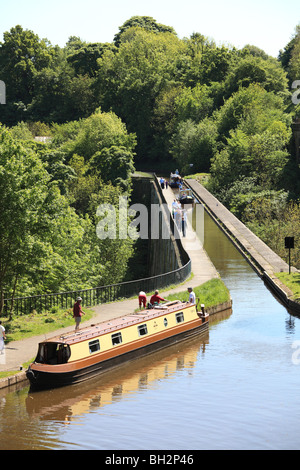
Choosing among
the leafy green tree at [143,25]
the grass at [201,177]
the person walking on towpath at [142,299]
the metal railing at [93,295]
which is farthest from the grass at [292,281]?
the leafy green tree at [143,25]

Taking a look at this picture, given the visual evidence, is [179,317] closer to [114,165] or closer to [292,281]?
[292,281]

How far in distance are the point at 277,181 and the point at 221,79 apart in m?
37.1

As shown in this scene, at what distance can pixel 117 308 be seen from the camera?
29094 mm

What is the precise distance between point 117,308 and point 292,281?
10482mm

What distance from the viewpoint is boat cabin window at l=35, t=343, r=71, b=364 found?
810 inches

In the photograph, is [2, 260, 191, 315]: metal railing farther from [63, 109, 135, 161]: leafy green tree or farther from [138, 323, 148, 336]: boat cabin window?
[63, 109, 135, 161]: leafy green tree

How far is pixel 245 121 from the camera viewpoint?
77250mm

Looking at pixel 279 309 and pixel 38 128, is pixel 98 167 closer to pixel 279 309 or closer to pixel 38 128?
pixel 38 128

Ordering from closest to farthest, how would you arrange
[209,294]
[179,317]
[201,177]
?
[179,317], [209,294], [201,177]

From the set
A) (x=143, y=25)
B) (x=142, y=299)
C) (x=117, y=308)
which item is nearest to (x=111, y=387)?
(x=142, y=299)

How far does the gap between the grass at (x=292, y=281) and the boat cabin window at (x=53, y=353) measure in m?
14.0

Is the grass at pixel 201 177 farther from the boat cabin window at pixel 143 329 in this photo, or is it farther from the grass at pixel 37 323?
the boat cabin window at pixel 143 329

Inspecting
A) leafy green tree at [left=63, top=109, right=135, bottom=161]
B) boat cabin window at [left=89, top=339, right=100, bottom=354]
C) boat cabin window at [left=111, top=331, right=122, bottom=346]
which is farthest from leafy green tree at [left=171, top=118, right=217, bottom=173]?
boat cabin window at [left=89, top=339, right=100, bottom=354]

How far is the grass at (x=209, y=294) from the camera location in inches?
A: 1209
